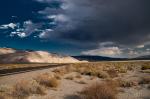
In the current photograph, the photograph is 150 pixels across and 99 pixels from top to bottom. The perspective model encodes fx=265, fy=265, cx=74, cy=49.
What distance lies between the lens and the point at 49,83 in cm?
1777

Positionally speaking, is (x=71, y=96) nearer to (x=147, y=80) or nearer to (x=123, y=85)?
(x=123, y=85)

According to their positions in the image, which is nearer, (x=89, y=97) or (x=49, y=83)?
(x=89, y=97)

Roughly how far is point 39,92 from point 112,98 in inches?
167

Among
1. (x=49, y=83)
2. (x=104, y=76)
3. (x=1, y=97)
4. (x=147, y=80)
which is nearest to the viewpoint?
(x=1, y=97)

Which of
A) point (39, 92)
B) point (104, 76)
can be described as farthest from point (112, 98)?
point (104, 76)

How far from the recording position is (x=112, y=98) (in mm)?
12484

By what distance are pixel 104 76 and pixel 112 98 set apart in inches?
525

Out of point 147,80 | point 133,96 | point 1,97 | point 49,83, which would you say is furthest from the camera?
point 147,80

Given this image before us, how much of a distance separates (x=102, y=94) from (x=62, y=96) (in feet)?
8.92

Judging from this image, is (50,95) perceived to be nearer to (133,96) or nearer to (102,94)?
(102,94)

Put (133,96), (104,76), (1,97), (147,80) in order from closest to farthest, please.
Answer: (1,97) → (133,96) → (147,80) → (104,76)

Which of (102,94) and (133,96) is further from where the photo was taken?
(133,96)

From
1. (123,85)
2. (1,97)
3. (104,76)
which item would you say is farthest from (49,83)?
(104,76)

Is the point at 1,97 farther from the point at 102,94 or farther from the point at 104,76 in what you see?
the point at 104,76
